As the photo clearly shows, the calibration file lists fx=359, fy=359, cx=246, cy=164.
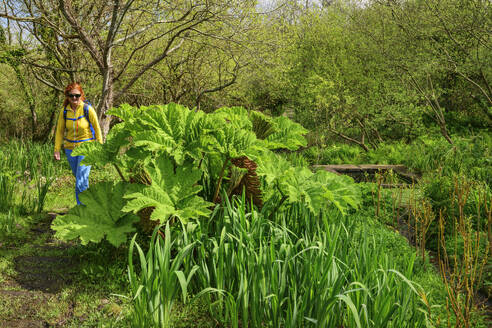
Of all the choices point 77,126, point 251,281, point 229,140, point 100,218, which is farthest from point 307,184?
point 77,126

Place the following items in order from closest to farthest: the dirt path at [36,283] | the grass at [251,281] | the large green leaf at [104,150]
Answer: the grass at [251,281], the dirt path at [36,283], the large green leaf at [104,150]

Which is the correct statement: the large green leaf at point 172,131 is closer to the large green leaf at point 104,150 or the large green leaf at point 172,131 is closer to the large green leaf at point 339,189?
the large green leaf at point 104,150

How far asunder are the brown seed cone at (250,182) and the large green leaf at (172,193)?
15.8 inches

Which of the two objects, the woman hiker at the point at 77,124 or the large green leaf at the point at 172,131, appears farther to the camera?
the woman hiker at the point at 77,124

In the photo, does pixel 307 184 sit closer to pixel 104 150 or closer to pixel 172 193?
pixel 172 193

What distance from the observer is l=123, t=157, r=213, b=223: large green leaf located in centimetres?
238

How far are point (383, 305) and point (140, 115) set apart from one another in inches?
84.9

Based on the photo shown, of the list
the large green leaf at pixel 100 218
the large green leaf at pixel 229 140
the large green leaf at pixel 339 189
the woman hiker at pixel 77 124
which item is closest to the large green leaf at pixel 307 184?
the large green leaf at pixel 339 189

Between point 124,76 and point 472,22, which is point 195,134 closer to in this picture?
point 472,22

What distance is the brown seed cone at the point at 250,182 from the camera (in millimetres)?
2860

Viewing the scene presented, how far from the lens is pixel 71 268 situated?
303cm

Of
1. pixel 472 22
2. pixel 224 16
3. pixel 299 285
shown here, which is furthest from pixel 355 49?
pixel 299 285

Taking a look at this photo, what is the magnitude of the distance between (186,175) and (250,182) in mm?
574

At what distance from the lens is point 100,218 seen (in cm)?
280
